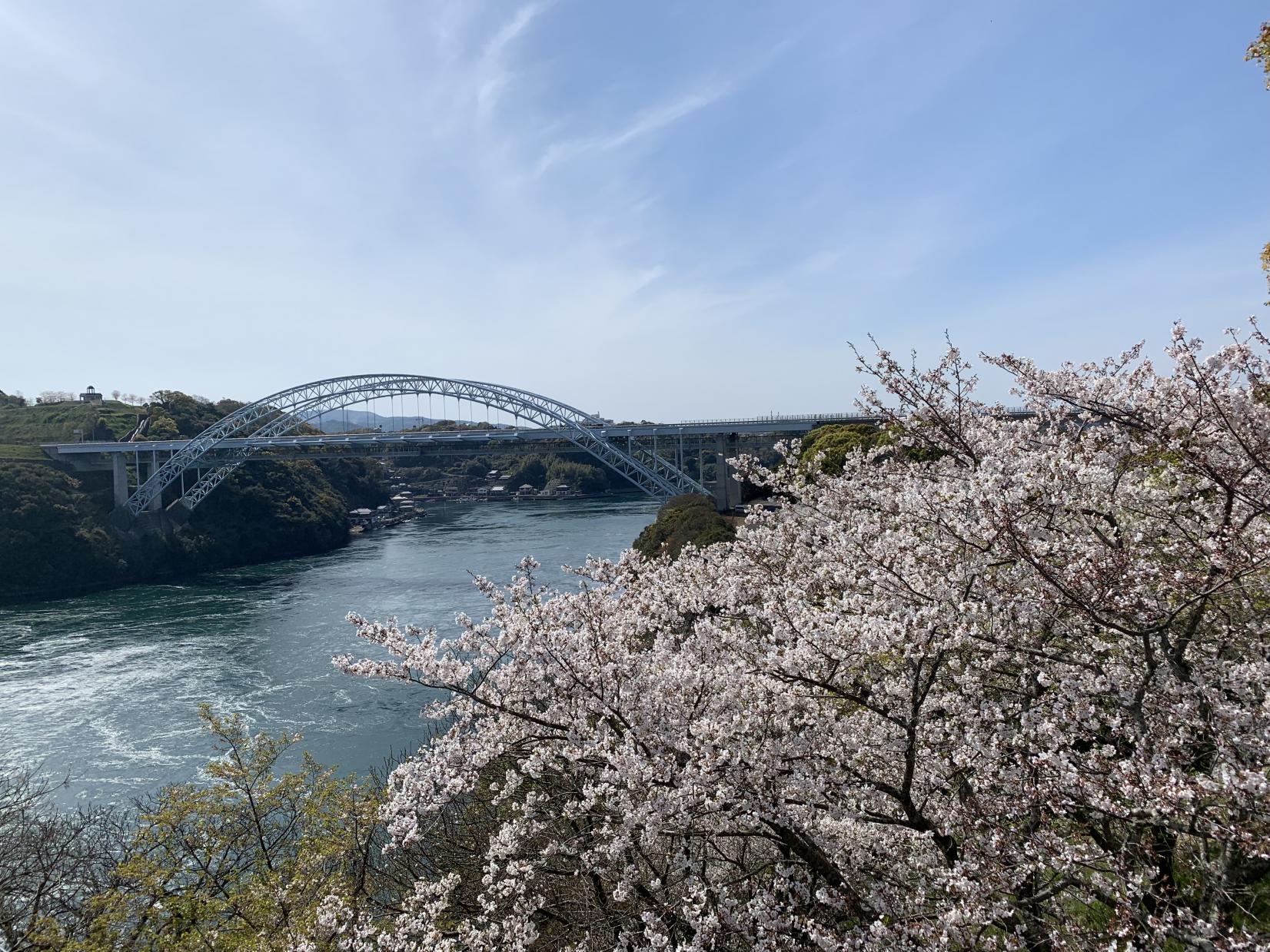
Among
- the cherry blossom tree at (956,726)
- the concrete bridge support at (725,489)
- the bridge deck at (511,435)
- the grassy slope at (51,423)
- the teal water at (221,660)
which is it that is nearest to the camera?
the cherry blossom tree at (956,726)

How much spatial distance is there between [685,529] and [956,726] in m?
14.9

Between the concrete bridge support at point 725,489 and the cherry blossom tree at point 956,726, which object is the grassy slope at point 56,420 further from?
the cherry blossom tree at point 956,726

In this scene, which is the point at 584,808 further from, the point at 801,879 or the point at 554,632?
the point at 801,879

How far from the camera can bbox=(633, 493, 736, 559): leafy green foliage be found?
15969 mm

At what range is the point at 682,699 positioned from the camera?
12.2 feet

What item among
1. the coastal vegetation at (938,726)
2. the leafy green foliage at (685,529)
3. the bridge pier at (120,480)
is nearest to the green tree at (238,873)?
the coastal vegetation at (938,726)

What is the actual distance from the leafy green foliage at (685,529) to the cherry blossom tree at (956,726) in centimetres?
1085

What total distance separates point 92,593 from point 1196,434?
35.1m

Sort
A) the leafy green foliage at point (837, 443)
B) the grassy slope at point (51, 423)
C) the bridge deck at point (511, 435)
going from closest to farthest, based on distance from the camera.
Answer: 1. the leafy green foliage at point (837, 443)
2. the bridge deck at point (511, 435)
3. the grassy slope at point (51, 423)

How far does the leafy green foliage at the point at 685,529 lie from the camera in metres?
16.0

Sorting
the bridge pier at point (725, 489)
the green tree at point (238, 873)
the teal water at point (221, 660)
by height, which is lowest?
the teal water at point (221, 660)

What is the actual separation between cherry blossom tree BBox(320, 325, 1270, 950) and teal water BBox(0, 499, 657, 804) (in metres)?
4.57

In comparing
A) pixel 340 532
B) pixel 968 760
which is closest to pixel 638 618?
pixel 968 760

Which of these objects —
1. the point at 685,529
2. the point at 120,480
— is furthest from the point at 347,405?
the point at 685,529
